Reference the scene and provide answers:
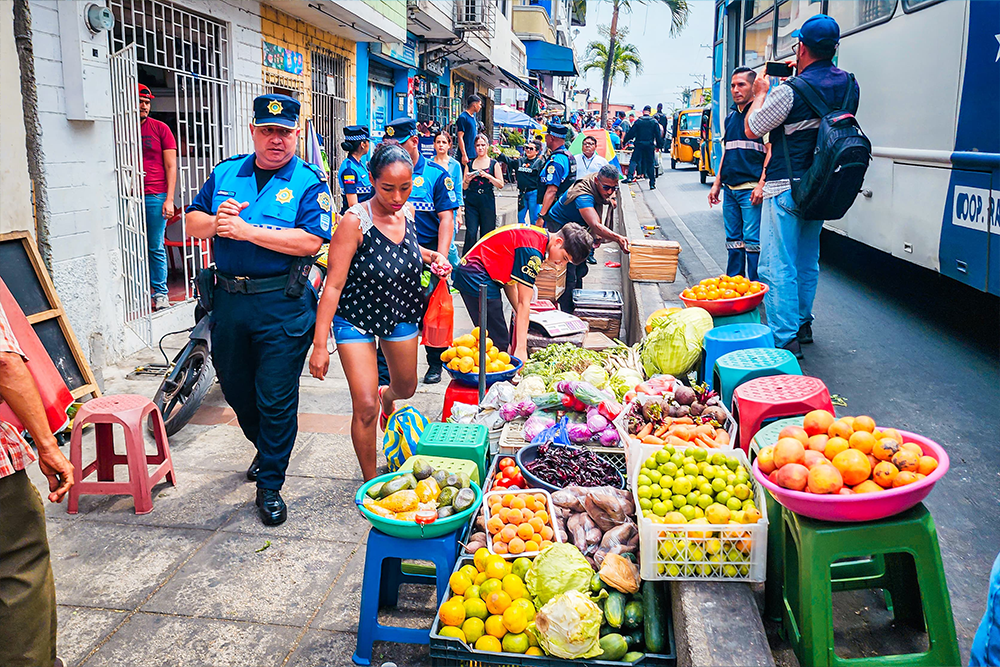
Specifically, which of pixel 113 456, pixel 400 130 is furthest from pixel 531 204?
pixel 113 456

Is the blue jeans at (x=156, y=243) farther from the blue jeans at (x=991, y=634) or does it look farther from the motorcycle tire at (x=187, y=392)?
the blue jeans at (x=991, y=634)

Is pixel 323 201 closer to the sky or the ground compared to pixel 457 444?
closer to the sky

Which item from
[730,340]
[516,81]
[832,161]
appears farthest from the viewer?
[516,81]

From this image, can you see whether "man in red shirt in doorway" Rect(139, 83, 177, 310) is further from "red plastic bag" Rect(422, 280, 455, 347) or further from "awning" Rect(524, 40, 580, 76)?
"awning" Rect(524, 40, 580, 76)

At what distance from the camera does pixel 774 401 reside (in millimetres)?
3908

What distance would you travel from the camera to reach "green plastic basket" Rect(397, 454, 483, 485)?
3.90 meters

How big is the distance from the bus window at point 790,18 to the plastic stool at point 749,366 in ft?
19.2

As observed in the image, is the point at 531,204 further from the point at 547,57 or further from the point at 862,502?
the point at 547,57

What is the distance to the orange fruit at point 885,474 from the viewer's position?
2719 millimetres

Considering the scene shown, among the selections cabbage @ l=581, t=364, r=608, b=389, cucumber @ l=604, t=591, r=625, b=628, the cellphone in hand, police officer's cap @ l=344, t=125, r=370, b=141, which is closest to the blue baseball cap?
the cellphone in hand

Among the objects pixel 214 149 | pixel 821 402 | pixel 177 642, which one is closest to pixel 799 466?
pixel 821 402

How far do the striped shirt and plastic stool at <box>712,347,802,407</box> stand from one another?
3456mm

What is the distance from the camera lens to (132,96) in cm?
768

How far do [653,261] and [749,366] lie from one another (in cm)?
476
